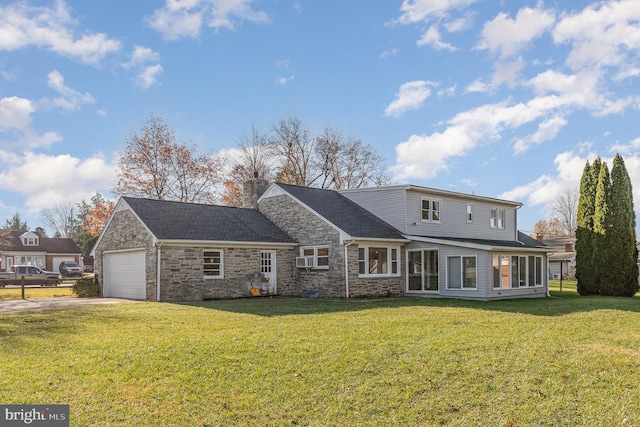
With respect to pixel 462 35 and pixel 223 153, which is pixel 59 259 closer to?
pixel 223 153

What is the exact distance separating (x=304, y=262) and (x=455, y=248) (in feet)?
20.3

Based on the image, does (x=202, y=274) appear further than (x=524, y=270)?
No

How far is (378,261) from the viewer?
70.4 ft

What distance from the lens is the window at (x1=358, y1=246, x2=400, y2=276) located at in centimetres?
2081

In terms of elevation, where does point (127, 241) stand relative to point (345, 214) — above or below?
below

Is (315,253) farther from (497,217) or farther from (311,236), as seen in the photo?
(497,217)

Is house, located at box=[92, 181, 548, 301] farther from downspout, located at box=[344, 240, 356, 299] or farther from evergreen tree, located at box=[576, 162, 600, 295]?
evergreen tree, located at box=[576, 162, 600, 295]

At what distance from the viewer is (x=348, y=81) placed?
66.9ft

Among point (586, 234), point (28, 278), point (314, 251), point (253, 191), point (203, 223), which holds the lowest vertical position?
point (28, 278)

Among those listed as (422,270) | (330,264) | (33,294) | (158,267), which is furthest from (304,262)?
(33,294)

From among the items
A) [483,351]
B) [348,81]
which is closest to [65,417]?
[483,351]

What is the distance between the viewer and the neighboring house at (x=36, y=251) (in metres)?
52.7

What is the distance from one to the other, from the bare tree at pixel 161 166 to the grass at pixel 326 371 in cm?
2664

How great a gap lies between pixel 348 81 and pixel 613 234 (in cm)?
1502
